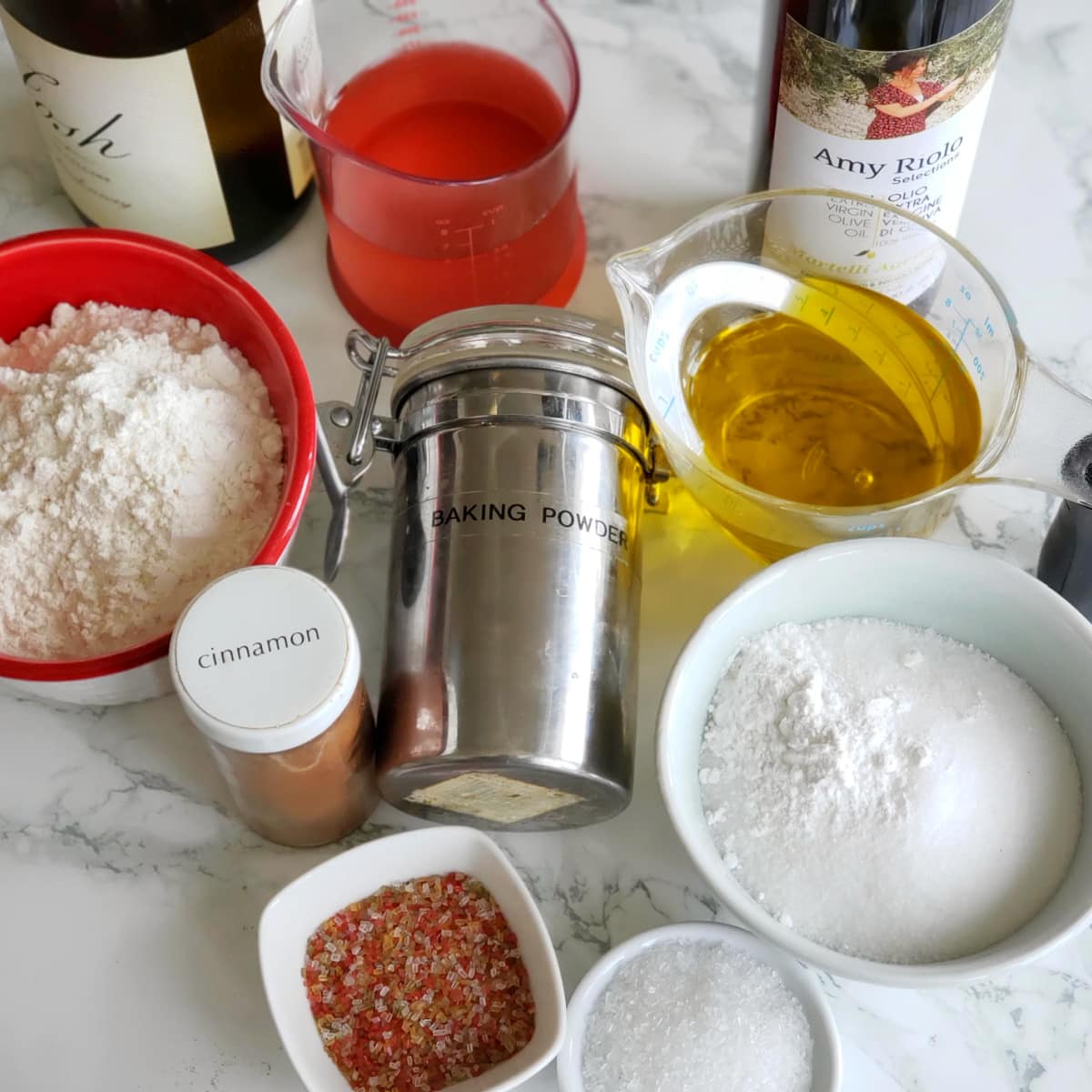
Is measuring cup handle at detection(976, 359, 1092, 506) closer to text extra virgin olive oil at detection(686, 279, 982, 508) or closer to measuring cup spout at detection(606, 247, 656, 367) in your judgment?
text extra virgin olive oil at detection(686, 279, 982, 508)

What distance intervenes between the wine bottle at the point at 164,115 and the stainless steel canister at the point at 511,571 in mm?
167

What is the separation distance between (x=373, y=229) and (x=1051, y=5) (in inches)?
20.9

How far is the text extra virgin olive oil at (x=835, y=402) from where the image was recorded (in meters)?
0.71

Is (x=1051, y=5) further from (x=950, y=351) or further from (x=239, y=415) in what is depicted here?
(x=239, y=415)

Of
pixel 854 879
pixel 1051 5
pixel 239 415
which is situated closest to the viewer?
pixel 854 879

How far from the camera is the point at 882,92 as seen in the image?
1.99 feet

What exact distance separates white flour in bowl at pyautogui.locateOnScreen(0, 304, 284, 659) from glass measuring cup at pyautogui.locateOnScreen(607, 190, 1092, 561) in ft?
0.75


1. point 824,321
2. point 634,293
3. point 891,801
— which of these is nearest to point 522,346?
point 634,293

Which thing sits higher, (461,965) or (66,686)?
(66,686)

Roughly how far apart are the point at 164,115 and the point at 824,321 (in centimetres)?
39

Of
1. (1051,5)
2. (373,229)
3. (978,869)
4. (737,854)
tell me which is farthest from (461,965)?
(1051,5)

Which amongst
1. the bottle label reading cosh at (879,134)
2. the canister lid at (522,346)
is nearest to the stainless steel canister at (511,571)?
the canister lid at (522,346)

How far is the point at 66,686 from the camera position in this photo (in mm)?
639

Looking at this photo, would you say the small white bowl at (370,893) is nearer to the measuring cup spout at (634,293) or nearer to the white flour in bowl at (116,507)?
the white flour in bowl at (116,507)
